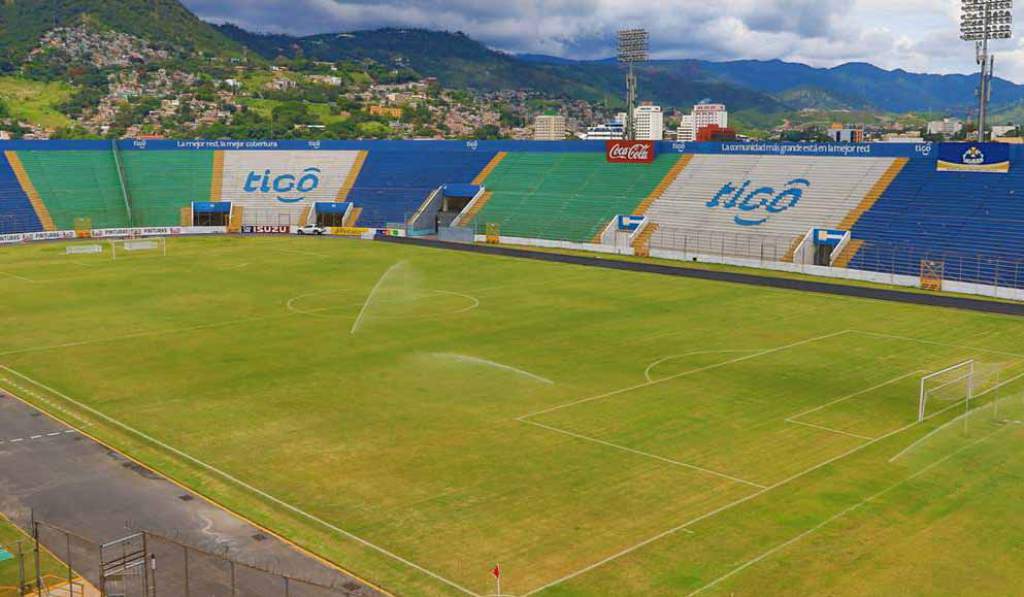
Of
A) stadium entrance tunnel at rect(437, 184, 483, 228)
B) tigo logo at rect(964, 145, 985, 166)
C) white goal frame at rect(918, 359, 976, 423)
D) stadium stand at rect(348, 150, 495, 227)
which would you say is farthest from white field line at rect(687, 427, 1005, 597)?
stadium stand at rect(348, 150, 495, 227)

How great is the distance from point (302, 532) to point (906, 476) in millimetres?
17741

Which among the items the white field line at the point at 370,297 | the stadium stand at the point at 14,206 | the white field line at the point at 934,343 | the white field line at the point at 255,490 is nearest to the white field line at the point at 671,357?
the white field line at the point at 934,343

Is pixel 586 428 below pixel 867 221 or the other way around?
below

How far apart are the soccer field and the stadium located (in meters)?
0.14

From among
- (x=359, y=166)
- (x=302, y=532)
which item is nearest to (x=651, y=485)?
(x=302, y=532)

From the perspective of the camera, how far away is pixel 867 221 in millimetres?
74500

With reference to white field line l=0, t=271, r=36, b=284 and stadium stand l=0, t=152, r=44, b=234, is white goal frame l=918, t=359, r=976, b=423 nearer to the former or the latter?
white field line l=0, t=271, r=36, b=284

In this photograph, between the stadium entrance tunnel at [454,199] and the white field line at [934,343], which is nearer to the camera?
the white field line at [934,343]

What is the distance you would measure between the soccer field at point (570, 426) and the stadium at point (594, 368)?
144mm

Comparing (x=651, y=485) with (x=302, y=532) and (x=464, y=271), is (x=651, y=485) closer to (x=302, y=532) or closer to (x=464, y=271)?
(x=302, y=532)

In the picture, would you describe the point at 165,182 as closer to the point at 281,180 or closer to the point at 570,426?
the point at 281,180

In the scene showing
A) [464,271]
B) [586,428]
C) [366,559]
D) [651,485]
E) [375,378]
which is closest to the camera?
[366,559]

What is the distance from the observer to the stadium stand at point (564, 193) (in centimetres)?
9050

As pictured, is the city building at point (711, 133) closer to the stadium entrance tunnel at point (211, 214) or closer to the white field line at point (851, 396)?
the stadium entrance tunnel at point (211, 214)
